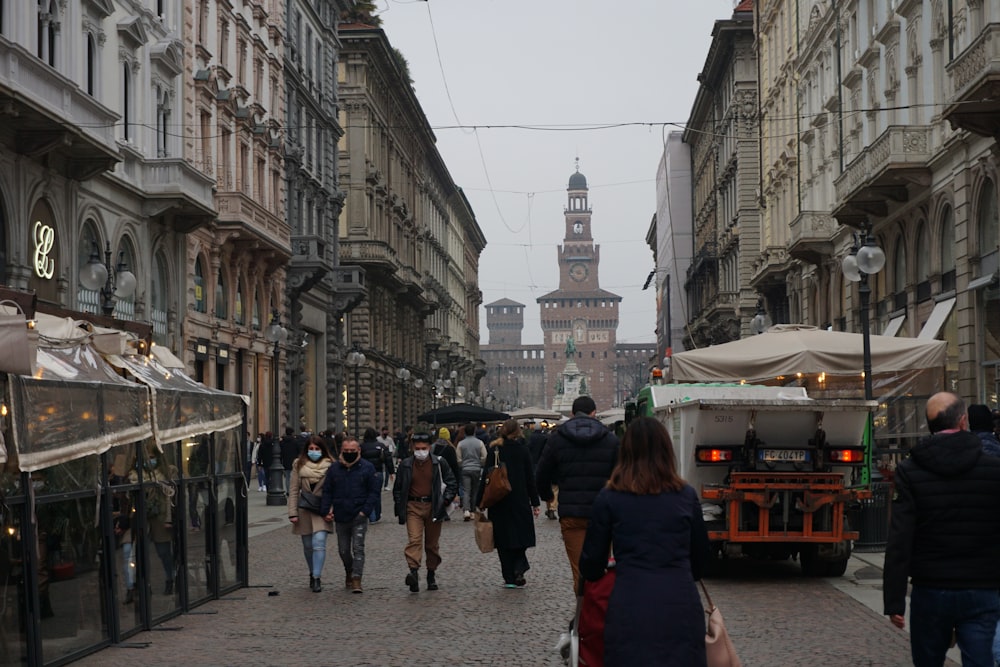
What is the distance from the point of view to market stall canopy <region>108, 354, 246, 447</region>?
45.0 feet

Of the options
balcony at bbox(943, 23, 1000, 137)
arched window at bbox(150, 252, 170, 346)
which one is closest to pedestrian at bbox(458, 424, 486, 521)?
balcony at bbox(943, 23, 1000, 137)

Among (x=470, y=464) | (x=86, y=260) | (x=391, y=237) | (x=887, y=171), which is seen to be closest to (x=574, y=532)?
(x=470, y=464)

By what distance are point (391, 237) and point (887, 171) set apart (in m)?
43.5

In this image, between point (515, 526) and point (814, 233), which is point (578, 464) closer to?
point (515, 526)

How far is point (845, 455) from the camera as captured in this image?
54.7ft

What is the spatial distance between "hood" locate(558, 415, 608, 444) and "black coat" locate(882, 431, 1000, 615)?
19.5 ft

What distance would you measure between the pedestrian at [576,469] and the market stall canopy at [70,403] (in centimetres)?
345

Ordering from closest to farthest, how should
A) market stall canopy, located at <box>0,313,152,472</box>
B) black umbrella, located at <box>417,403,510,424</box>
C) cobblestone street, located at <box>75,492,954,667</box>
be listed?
1. market stall canopy, located at <box>0,313,152,472</box>
2. cobblestone street, located at <box>75,492,954,667</box>
3. black umbrella, located at <box>417,403,510,424</box>

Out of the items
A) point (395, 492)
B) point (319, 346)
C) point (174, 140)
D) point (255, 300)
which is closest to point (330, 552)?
point (395, 492)

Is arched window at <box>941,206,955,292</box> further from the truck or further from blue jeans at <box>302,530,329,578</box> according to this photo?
blue jeans at <box>302,530,329,578</box>

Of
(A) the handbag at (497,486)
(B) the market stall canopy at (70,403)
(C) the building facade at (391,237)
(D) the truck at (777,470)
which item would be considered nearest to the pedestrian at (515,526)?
(A) the handbag at (497,486)

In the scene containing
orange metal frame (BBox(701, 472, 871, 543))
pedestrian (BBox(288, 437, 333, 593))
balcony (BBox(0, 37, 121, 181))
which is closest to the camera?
orange metal frame (BBox(701, 472, 871, 543))

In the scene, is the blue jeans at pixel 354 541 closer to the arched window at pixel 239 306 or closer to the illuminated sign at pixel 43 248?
the illuminated sign at pixel 43 248

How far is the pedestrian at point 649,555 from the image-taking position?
6672 mm
